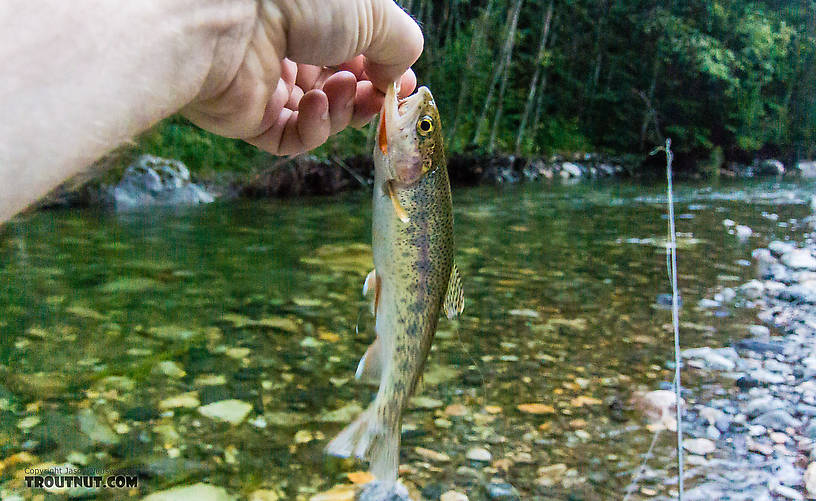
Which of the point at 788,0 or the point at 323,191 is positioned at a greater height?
the point at 788,0

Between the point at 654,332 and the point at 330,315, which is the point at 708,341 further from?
the point at 330,315

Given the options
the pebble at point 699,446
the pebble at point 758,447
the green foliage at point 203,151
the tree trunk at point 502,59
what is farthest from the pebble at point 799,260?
the tree trunk at point 502,59

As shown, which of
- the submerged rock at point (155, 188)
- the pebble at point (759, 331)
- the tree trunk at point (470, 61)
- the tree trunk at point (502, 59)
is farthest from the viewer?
the tree trunk at point (502, 59)

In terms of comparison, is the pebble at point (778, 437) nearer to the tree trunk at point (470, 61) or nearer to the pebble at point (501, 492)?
the pebble at point (501, 492)

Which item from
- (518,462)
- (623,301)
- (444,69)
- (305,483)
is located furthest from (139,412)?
(444,69)

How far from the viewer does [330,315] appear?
15.4 feet

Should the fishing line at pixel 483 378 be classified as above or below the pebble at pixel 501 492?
above

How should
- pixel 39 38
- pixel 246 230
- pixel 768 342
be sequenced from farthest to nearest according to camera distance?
pixel 246 230, pixel 768 342, pixel 39 38

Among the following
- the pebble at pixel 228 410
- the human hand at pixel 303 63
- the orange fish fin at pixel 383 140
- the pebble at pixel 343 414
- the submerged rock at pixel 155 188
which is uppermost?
the human hand at pixel 303 63

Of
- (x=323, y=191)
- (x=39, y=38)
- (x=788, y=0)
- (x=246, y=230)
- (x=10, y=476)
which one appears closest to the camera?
(x=39, y=38)

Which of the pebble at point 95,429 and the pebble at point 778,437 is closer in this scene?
the pebble at point 95,429

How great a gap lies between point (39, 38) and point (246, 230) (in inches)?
295

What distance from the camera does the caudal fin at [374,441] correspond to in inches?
74.4

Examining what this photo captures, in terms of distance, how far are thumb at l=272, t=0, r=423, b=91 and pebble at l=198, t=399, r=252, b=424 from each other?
189cm
